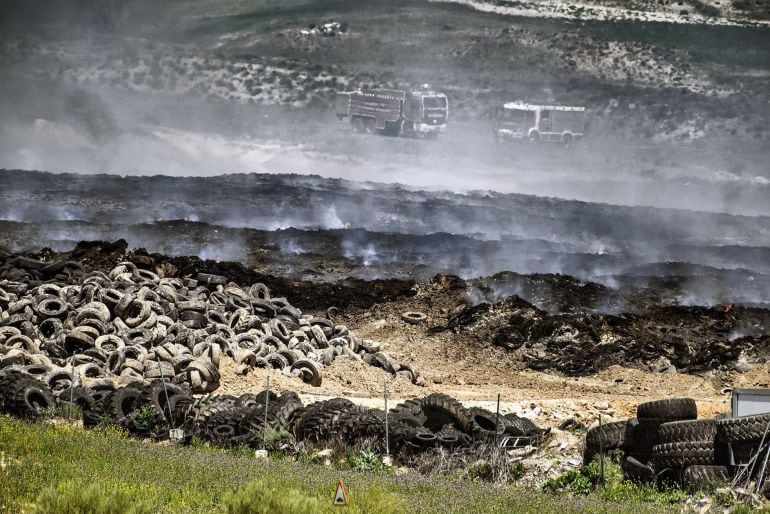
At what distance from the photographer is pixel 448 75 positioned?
9650cm

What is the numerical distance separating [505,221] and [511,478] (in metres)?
47.2

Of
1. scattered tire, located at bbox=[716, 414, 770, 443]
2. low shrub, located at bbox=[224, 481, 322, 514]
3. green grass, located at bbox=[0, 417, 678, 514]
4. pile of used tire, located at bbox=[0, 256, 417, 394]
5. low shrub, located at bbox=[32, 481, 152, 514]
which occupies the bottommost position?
pile of used tire, located at bbox=[0, 256, 417, 394]

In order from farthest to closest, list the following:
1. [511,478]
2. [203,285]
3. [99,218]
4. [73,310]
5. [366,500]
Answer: [99,218] < [203,285] < [73,310] < [511,478] < [366,500]

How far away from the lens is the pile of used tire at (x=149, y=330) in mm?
23016

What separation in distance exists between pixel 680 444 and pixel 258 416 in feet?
22.2

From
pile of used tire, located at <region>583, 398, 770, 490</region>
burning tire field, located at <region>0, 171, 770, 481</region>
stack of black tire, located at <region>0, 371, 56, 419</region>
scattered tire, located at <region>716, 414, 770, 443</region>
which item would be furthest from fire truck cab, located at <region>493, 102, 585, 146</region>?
scattered tire, located at <region>716, 414, 770, 443</region>

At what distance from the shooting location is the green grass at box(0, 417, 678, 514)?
11750 mm

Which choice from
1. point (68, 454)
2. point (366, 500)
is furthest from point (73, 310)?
point (366, 500)

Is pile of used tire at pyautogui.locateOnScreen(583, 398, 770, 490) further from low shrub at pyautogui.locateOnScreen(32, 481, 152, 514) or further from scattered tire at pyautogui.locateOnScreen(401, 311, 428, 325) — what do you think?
scattered tire at pyautogui.locateOnScreen(401, 311, 428, 325)

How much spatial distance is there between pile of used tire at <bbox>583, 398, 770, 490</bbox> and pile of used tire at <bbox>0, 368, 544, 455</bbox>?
2.16 metres

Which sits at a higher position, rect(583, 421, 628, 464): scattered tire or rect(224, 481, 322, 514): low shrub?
rect(224, 481, 322, 514): low shrub

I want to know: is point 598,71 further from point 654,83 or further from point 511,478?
point 511,478

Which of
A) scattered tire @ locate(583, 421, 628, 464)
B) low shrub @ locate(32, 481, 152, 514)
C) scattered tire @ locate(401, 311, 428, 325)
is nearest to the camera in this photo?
low shrub @ locate(32, 481, 152, 514)

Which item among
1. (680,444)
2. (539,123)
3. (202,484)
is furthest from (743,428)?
(539,123)
